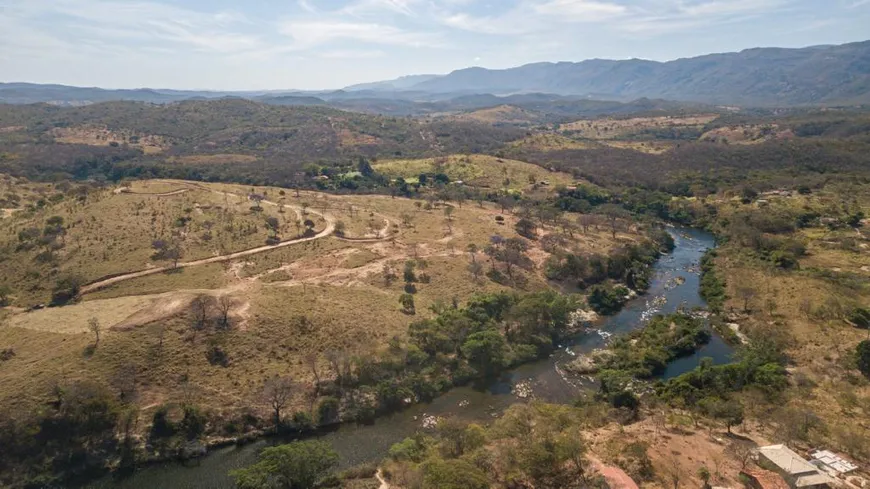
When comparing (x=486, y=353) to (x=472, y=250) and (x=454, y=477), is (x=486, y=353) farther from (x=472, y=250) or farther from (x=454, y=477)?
(x=472, y=250)

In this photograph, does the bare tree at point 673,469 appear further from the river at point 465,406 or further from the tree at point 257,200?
the tree at point 257,200

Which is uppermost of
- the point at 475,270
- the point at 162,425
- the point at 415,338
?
the point at 475,270

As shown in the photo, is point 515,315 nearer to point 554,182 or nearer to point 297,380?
point 297,380

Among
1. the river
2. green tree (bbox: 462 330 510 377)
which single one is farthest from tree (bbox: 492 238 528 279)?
green tree (bbox: 462 330 510 377)

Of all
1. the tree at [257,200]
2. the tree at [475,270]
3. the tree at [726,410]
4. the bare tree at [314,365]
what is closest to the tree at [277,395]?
the bare tree at [314,365]

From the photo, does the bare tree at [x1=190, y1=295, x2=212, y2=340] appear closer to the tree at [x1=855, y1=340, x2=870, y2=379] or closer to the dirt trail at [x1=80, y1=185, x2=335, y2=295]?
the dirt trail at [x1=80, y1=185, x2=335, y2=295]

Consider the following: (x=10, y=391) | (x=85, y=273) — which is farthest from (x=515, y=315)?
(x=85, y=273)

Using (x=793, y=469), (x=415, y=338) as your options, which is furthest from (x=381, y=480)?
(x=793, y=469)
